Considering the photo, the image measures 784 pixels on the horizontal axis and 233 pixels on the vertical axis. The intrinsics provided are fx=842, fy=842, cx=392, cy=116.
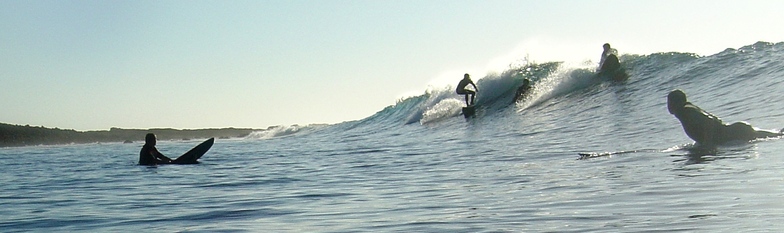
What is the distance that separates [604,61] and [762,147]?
56.2ft

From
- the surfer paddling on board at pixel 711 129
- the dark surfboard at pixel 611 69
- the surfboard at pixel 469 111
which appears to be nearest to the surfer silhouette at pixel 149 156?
the surfer paddling on board at pixel 711 129

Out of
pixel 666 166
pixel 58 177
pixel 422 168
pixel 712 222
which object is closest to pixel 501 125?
pixel 422 168

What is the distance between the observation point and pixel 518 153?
12.4 meters

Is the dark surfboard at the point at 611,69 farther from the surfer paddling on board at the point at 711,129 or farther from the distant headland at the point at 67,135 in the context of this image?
the distant headland at the point at 67,135

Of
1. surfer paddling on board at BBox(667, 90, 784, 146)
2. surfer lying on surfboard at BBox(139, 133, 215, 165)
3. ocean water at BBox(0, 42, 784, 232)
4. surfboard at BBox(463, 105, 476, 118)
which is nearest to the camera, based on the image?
ocean water at BBox(0, 42, 784, 232)

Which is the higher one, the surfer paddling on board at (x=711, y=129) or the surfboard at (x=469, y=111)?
the surfboard at (x=469, y=111)

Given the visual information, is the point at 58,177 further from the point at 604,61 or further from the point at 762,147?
the point at 604,61

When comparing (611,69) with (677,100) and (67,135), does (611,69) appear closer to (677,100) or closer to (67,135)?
(677,100)

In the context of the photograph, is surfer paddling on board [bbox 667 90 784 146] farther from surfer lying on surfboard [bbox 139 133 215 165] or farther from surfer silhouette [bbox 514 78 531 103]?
surfer silhouette [bbox 514 78 531 103]

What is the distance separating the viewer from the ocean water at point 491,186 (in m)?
5.42

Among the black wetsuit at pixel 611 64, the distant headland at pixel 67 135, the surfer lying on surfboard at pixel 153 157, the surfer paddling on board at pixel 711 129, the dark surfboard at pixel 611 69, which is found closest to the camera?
the surfer paddling on board at pixel 711 129

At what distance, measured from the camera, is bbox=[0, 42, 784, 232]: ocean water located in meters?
5.42

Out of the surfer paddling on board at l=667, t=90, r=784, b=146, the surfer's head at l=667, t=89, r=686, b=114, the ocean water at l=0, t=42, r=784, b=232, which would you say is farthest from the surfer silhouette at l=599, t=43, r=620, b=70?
the surfer paddling on board at l=667, t=90, r=784, b=146

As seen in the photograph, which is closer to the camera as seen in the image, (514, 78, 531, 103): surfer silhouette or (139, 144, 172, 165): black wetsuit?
(139, 144, 172, 165): black wetsuit
